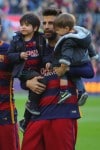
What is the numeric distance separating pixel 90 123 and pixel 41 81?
8862mm

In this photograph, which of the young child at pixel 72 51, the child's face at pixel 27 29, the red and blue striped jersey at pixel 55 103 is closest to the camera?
the young child at pixel 72 51

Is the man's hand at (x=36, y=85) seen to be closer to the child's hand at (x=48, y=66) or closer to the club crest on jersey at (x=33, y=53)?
the child's hand at (x=48, y=66)

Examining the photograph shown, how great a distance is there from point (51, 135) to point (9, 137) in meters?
1.03

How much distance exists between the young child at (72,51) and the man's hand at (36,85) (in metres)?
0.20

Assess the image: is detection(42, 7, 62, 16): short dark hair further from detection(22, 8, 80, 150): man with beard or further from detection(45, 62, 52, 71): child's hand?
detection(45, 62, 52, 71): child's hand

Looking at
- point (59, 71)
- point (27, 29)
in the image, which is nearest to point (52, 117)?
point (59, 71)

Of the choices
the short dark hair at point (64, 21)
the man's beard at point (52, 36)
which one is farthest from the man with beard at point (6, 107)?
the short dark hair at point (64, 21)

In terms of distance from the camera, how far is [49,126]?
6609mm

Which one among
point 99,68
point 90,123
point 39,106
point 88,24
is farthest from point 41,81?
point 88,24

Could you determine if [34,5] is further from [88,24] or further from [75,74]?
[75,74]

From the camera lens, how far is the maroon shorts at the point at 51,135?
6.55 metres

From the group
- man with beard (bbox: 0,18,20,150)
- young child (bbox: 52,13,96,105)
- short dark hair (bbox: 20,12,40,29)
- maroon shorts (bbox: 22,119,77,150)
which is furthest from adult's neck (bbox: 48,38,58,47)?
man with beard (bbox: 0,18,20,150)

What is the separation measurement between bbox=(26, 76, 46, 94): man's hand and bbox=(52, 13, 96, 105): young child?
0.20m

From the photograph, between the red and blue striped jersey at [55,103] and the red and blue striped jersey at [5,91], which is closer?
the red and blue striped jersey at [55,103]
